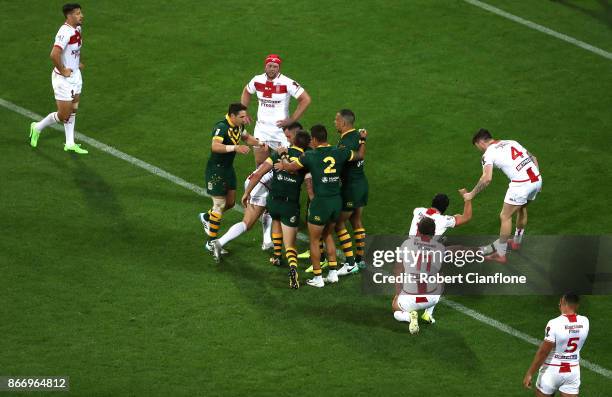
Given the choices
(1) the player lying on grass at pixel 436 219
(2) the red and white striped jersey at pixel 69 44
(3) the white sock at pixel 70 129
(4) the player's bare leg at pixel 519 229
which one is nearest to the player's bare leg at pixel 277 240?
(1) the player lying on grass at pixel 436 219

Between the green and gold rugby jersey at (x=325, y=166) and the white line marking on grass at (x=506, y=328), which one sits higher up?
the green and gold rugby jersey at (x=325, y=166)

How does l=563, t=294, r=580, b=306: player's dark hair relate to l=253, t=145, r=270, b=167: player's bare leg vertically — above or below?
below

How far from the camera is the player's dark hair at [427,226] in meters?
14.9

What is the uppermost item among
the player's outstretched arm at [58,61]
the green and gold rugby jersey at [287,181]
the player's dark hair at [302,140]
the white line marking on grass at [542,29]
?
the white line marking on grass at [542,29]

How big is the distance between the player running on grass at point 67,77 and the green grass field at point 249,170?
16.0 inches

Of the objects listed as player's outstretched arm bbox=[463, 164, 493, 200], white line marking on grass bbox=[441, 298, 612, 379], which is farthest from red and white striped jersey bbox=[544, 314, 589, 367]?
player's outstretched arm bbox=[463, 164, 493, 200]

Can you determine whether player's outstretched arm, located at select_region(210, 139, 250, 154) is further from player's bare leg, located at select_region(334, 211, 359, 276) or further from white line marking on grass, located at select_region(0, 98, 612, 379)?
Result: white line marking on grass, located at select_region(0, 98, 612, 379)

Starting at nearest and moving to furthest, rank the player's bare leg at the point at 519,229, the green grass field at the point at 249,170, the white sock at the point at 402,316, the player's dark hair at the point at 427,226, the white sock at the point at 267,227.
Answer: the green grass field at the point at 249,170, the player's dark hair at the point at 427,226, the white sock at the point at 402,316, the white sock at the point at 267,227, the player's bare leg at the point at 519,229

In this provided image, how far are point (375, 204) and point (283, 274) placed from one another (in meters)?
2.56

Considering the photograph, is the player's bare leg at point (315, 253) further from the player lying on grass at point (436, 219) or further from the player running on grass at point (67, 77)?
the player running on grass at point (67, 77)

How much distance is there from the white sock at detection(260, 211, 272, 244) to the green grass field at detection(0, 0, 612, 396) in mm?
217

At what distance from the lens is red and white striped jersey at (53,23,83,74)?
19016 millimetres

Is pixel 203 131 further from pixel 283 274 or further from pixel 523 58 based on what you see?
pixel 523 58

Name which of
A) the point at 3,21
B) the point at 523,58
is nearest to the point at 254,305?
the point at 523,58
